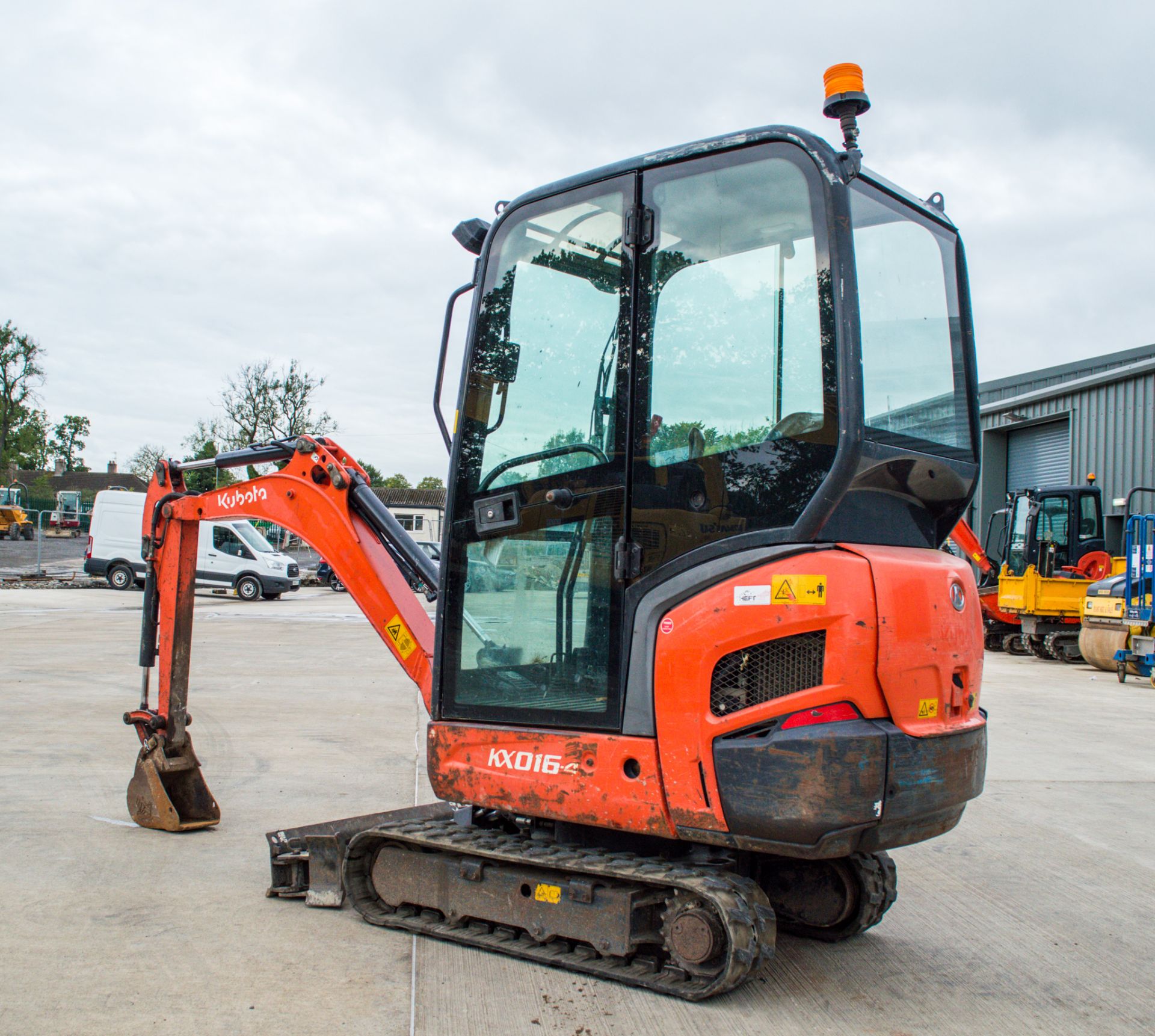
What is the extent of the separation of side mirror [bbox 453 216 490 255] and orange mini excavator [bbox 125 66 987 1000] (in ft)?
0.05

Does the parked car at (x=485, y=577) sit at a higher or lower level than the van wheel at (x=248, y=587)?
higher

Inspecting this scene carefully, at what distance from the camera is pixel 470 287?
404 cm

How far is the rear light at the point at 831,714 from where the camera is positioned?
10.1 feet

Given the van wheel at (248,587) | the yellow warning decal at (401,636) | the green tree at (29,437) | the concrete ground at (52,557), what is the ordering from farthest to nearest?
the green tree at (29,437) < the concrete ground at (52,557) < the van wheel at (248,587) < the yellow warning decal at (401,636)

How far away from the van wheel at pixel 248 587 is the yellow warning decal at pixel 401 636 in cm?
2097

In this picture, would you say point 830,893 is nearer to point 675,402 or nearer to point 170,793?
point 675,402

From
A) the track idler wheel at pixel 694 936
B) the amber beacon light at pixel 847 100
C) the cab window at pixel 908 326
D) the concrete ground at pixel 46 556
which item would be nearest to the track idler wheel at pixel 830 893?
the track idler wheel at pixel 694 936

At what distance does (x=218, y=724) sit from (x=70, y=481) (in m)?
99.8

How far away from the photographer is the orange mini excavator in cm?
313

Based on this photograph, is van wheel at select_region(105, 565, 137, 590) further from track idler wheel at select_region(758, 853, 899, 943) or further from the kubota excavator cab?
track idler wheel at select_region(758, 853, 899, 943)

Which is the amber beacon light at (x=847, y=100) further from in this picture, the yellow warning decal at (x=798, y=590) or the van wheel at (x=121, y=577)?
the van wheel at (x=121, y=577)

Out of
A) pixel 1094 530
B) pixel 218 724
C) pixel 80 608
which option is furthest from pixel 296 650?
pixel 1094 530

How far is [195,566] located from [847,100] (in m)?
3.76

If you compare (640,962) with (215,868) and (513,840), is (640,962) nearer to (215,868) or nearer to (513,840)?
(513,840)
